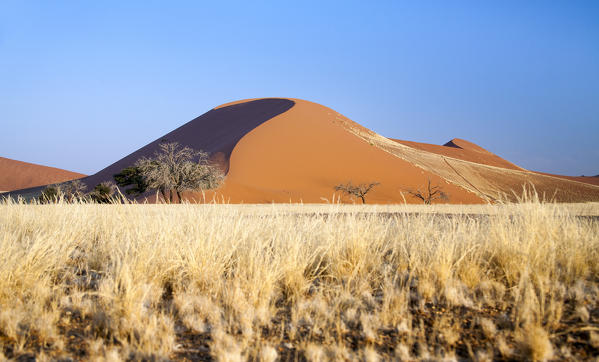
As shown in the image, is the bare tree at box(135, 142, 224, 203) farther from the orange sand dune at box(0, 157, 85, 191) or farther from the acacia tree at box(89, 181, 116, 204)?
the orange sand dune at box(0, 157, 85, 191)

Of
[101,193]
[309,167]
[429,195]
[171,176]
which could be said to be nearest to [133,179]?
[101,193]

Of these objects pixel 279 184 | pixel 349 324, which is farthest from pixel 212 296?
pixel 279 184

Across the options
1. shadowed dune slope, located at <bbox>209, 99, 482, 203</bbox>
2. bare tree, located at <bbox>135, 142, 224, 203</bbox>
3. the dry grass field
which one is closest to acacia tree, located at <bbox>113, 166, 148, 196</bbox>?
bare tree, located at <bbox>135, 142, 224, 203</bbox>

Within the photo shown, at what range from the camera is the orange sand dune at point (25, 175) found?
94.9 metres

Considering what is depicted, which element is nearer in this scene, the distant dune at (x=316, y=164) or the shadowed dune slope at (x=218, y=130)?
the distant dune at (x=316, y=164)

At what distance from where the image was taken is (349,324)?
3463 millimetres

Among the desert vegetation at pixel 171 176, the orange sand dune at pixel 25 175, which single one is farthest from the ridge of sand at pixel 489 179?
the orange sand dune at pixel 25 175

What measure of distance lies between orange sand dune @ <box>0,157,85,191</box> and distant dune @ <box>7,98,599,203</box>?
4850 cm

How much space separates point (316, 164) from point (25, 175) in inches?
3370

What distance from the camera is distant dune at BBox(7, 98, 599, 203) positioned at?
131ft

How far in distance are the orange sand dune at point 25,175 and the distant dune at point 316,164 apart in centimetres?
4850

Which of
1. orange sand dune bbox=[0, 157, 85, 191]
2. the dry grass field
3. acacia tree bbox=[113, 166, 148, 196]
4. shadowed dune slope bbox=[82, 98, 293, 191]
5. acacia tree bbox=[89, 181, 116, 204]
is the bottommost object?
the dry grass field

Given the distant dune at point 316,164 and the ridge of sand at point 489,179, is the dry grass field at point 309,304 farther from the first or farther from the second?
the ridge of sand at point 489,179

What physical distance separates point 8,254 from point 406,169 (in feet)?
154
